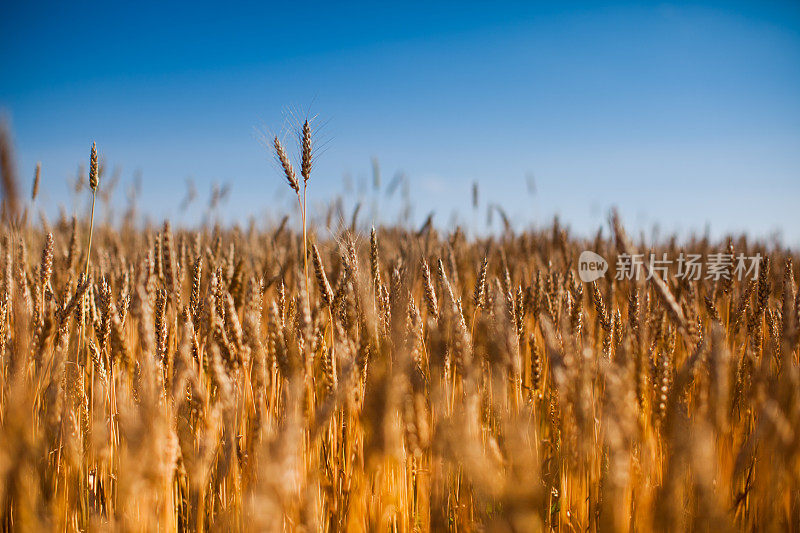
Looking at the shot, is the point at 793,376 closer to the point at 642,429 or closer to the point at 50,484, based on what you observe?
the point at 642,429

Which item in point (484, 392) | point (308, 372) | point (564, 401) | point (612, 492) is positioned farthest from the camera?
point (484, 392)

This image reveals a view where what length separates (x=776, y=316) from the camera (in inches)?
63.2

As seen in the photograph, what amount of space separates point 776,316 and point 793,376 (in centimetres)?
91

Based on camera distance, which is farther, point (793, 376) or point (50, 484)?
point (50, 484)

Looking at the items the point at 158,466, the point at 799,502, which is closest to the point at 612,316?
the point at 799,502

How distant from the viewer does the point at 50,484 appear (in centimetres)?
121

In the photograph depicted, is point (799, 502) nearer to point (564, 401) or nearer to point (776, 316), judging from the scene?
point (776, 316)

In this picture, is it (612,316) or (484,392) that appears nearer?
(612,316)

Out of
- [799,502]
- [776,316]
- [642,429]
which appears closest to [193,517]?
[642,429]

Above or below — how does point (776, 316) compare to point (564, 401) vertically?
A: above

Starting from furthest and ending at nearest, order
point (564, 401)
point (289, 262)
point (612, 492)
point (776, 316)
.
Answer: point (289, 262) < point (776, 316) < point (564, 401) < point (612, 492)

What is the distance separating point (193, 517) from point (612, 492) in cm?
101

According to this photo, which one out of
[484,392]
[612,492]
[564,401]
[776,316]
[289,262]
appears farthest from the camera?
[289,262]

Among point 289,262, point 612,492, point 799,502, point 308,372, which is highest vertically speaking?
point 289,262
